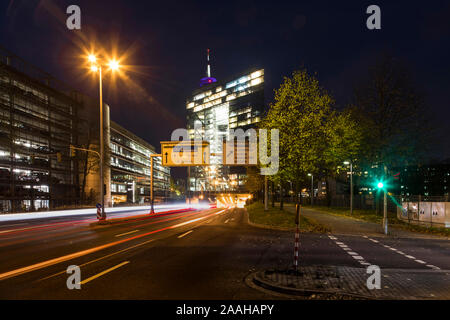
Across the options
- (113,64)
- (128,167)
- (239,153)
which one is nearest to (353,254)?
(239,153)

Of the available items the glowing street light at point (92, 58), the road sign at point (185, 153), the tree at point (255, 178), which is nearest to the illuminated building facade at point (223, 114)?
the tree at point (255, 178)

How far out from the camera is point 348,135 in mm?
28797

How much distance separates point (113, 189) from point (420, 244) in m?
76.8

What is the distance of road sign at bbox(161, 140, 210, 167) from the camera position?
2577cm

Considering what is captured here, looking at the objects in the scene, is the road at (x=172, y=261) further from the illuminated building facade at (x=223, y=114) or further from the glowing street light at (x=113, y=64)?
the illuminated building facade at (x=223, y=114)

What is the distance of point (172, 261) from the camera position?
8727mm

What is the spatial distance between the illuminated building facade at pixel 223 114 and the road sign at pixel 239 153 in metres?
111

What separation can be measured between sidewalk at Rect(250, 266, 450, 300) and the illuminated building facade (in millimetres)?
128951

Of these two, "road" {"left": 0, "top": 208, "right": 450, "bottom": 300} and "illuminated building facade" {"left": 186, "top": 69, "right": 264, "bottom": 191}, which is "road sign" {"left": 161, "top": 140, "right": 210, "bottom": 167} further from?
"illuminated building facade" {"left": 186, "top": 69, "right": 264, "bottom": 191}

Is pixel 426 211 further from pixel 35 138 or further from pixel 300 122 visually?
pixel 35 138

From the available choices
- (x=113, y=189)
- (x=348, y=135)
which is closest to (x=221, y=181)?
(x=113, y=189)

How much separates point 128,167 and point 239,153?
71782 millimetres
